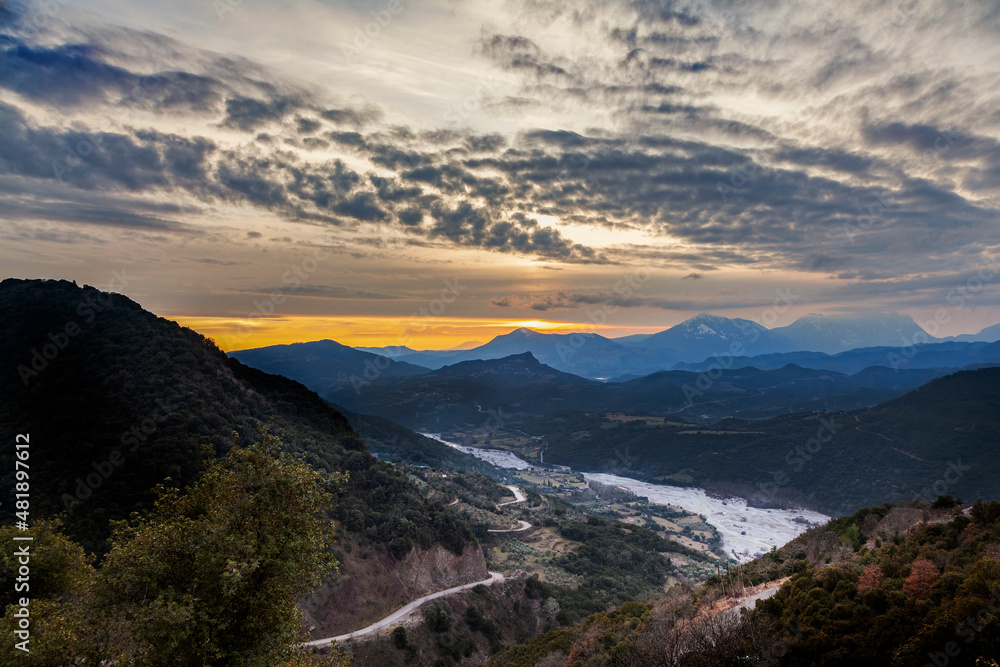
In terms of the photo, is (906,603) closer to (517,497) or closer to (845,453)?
(517,497)

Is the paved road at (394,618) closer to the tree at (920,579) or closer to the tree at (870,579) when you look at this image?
the tree at (870,579)

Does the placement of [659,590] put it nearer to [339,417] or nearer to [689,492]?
[339,417]

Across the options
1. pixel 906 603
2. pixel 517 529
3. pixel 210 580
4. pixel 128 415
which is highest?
pixel 210 580

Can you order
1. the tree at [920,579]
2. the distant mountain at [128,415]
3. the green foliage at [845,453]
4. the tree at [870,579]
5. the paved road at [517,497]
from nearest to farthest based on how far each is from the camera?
the tree at [920,579] → the tree at [870,579] → the distant mountain at [128,415] → the paved road at [517,497] → the green foliage at [845,453]
